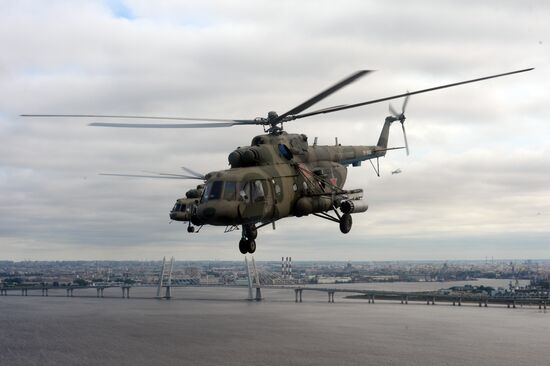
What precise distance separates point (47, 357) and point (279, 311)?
319 ft

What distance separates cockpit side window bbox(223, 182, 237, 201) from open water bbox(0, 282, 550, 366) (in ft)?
238

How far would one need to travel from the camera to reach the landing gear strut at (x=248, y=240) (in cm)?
2869

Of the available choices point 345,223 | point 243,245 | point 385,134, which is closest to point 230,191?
point 243,245

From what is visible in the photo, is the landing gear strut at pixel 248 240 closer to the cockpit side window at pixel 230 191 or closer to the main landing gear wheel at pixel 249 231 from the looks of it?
the main landing gear wheel at pixel 249 231

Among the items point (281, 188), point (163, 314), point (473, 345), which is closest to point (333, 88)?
point (281, 188)

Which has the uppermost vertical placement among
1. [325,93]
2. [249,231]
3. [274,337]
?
[325,93]

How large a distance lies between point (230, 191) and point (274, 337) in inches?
4081

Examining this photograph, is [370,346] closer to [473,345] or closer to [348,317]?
[473,345]

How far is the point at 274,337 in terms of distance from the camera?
12525 centimetres

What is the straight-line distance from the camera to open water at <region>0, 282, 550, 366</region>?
10038cm

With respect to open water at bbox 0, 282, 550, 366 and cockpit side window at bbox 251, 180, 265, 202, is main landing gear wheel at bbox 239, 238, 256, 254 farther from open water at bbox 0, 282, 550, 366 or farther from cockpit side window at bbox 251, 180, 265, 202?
open water at bbox 0, 282, 550, 366

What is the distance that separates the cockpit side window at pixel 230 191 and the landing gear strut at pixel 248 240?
3.03 metres

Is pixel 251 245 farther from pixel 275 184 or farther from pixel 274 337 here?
pixel 274 337

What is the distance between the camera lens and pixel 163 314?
589 feet
